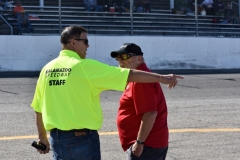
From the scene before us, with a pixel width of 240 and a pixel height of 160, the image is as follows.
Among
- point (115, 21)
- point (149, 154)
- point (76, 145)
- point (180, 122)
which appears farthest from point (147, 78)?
point (115, 21)

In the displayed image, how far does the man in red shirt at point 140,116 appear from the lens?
4555 millimetres

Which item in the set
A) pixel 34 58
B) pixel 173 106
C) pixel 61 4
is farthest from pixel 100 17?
pixel 173 106

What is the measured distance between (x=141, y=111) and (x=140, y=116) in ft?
0.46

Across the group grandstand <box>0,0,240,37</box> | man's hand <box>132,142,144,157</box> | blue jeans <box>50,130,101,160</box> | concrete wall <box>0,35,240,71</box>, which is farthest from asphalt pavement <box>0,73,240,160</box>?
grandstand <box>0,0,240,37</box>

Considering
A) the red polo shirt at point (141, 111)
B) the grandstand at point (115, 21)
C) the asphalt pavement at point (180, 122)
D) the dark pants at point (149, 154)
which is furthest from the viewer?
the grandstand at point (115, 21)

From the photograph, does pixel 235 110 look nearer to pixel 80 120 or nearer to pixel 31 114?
pixel 31 114

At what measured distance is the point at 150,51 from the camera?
2211 cm

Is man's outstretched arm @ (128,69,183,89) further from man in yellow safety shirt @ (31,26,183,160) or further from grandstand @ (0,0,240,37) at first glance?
grandstand @ (0,0,240,37)

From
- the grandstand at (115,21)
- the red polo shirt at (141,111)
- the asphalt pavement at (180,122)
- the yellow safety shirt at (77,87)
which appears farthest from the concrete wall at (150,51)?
the yellow safety shirt at (77,87)

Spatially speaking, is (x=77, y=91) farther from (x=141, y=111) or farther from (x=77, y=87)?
(x=141, y=111)

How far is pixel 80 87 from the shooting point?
13.9ft

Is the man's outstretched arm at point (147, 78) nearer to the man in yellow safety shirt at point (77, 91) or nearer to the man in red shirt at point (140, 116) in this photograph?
the man in yellow safety shirt at point (77, 91)

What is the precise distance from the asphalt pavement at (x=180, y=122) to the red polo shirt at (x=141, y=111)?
9.89 feet

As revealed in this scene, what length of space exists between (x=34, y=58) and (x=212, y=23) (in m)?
9.16
